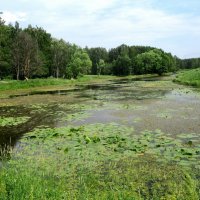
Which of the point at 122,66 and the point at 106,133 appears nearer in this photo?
the point at 106,133

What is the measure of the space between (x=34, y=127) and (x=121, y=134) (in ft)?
17.6

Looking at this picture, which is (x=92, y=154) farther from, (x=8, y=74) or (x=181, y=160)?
(x=8, y=74)

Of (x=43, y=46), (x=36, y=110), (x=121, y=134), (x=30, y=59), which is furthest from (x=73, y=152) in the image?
(x=43, y=46)

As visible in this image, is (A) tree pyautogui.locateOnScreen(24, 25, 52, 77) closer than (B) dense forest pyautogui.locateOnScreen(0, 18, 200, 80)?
No

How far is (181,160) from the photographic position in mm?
10133

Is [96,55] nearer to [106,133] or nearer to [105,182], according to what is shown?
[106,133]

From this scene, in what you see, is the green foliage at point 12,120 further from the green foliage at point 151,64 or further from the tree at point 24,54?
the green foliage at point 151,64

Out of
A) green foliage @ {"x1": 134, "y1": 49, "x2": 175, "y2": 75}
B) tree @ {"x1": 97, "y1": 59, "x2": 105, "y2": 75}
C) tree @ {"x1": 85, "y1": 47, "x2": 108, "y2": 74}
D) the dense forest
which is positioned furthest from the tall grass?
tree @ {"x1": 85, "y1": 47, "x2": 108, "y2": 74}

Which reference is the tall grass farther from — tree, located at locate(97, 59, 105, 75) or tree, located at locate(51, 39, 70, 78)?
tree, located at locate(97, 59, 105, 75)

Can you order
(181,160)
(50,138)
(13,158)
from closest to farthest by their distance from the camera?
(181,160) < (13,158) < (50,138)

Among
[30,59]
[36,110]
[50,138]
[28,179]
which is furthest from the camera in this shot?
[30,59]

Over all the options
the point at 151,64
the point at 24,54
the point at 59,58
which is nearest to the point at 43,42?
the point at 59,58

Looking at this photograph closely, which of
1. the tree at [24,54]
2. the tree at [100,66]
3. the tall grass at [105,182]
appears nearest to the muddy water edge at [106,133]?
the tall grass at [105,182]

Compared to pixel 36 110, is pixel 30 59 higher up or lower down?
higher up
